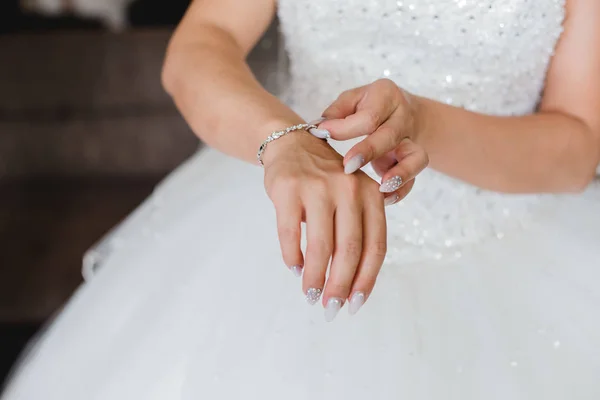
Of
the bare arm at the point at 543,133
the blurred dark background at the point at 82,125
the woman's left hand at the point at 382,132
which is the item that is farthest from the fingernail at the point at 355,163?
the blurred dark background at the point at 82,125

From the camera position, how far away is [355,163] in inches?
17.4

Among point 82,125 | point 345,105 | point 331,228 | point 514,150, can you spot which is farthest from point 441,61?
point 82,125

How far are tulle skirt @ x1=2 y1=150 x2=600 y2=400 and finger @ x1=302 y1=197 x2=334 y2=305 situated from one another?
15 centimetres

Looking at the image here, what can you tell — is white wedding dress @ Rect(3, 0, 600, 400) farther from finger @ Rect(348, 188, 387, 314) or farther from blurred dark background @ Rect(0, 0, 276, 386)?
blurred dark background @ Rect(0, 0, 276, 386)

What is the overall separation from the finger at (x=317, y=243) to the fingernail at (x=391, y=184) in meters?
0.05

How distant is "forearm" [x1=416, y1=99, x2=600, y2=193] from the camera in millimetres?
609

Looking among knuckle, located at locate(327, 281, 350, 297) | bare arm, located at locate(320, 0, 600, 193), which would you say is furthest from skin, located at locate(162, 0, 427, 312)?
bare arm, located at locate(320, 0, 600, 193)

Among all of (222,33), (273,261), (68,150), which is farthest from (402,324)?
(68,150)

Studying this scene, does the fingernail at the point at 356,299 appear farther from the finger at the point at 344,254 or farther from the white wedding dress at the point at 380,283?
the white wedding dress at the point at 380,283

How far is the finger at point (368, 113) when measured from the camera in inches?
18.4

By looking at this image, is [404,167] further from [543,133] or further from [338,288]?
[543,133]

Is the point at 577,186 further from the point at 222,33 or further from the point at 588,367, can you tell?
the point at 222,33

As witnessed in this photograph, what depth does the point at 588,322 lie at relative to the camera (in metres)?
0.62

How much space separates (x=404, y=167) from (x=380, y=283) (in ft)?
0.76
